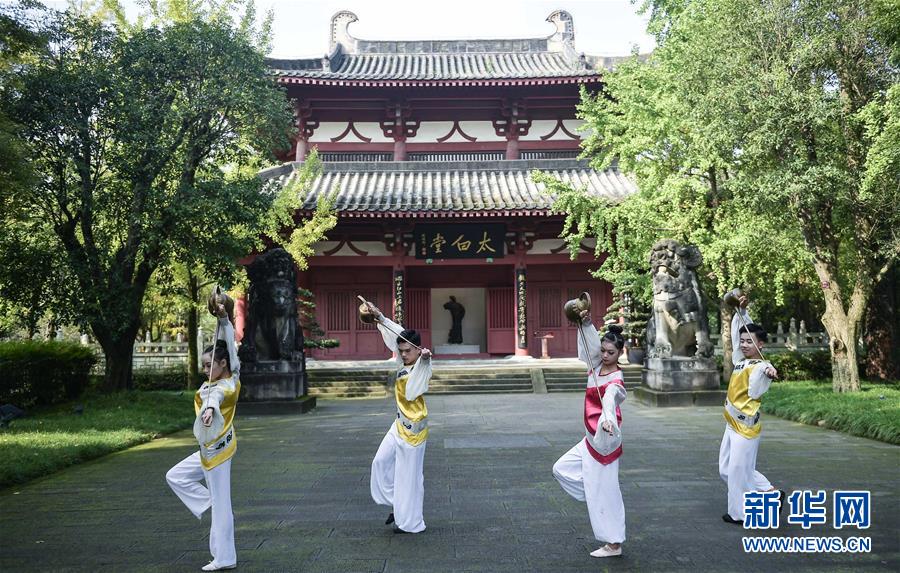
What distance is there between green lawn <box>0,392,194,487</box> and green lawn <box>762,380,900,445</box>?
9.61 meters

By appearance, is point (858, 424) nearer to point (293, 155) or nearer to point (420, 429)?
point (420, 429)

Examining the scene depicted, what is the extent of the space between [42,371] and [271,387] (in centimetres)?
505

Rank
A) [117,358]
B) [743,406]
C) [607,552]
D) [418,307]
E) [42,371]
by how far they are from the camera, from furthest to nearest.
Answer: [418,307], [42,371], [117,358], [743,406], [607,552]

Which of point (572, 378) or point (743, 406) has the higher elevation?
point (743, 406)

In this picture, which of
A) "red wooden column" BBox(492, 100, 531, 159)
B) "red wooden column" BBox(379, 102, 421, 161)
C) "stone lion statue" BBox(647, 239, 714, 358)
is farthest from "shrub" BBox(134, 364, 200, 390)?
"stone lion statue" BBox(647, 239, 714, 358)

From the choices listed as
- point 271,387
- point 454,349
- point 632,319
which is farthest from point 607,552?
point 454,349

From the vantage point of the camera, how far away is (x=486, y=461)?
22.8 feet

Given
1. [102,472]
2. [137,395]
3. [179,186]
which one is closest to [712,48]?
[179,186]

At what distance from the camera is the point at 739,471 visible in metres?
4.62

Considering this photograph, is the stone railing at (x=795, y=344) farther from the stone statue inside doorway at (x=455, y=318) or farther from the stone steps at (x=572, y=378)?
the stone statue inside doorway at (x=455, y=318)

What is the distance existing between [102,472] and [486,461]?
412 centimetres

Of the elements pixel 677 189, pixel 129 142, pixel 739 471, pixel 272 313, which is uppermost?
pixel 129 142

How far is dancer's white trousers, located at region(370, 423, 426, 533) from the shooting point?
442 centimetres

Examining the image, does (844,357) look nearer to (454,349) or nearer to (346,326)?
(454,349)
